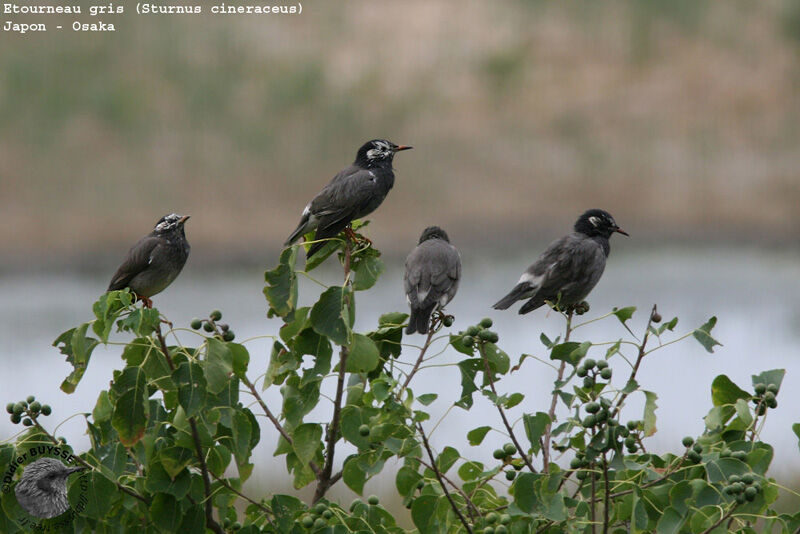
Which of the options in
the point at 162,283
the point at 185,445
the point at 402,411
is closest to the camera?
the point at 402,411

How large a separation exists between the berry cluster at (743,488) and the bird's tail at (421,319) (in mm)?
1319

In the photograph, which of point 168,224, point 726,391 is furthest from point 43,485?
point 168,224

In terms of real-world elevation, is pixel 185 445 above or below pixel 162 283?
below

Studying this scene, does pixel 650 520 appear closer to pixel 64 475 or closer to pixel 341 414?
pixel 341 414

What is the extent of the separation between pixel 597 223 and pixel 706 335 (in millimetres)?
2186

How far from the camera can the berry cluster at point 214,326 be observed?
7.69 ft

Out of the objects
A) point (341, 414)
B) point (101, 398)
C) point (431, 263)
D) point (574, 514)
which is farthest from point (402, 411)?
point (431, 263)

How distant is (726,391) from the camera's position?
2.40 meters

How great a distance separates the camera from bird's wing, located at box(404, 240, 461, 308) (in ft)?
11.2

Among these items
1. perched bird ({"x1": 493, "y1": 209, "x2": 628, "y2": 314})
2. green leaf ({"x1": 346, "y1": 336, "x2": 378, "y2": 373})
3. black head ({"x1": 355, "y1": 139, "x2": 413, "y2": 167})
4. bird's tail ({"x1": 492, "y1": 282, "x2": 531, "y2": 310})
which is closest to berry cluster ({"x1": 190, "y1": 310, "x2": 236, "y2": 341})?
green leaf ({"x1": 346, "y1": 336, "x2": 378, "y2": 373})

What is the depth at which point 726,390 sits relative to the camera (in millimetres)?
2396

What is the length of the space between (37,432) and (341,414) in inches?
25.9

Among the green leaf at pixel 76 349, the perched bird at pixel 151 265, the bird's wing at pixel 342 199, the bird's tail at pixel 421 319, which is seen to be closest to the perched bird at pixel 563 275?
the bird's tail at pixel 421 319

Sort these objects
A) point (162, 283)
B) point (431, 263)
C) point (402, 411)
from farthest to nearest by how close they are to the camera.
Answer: point (162, 283)
point (431, 263)
point (402, 411)
